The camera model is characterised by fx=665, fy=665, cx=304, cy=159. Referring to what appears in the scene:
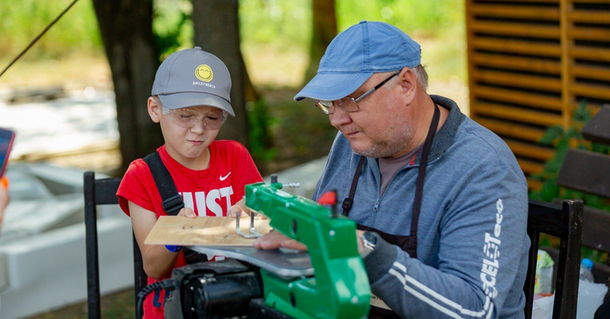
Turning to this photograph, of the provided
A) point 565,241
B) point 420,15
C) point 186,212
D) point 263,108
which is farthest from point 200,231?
point 420,15

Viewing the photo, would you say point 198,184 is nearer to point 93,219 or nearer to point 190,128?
point 190,128

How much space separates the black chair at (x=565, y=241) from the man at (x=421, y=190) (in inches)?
5.1

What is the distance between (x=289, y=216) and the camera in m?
1.70

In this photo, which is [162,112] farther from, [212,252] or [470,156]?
[470,156]

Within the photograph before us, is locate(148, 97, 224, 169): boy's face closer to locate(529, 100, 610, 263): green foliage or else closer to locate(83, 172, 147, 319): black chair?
locate(83, 172, 147, 319): black chair

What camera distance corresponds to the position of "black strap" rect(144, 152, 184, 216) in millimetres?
2293

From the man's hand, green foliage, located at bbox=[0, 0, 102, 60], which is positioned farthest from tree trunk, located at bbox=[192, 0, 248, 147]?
green foliage, located at bbox=[0, 0, 102, 60]

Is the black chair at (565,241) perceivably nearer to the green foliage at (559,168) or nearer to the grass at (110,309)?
the green foliage at (559,168)

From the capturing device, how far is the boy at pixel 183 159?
2.29 metres

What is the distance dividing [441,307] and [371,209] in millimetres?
522

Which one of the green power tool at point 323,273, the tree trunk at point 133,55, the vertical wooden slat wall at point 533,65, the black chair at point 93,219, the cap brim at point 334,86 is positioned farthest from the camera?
the tree trunk at point 133,55

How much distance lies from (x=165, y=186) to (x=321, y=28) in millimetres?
8685

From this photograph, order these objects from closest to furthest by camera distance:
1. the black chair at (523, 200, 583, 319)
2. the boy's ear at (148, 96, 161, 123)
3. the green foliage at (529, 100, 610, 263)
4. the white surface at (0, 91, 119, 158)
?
the black chair at (523, 200, 583, 319) < the boy's ear at (148, 96, 161, 123) < the green foliage at (529, 100, 610, 263) < the white surface at (0, 91, 119, 158)

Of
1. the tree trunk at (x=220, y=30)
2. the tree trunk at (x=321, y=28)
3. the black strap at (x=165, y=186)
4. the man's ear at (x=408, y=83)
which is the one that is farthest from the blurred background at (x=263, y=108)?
the tree trunk at (x=321, y=28)
